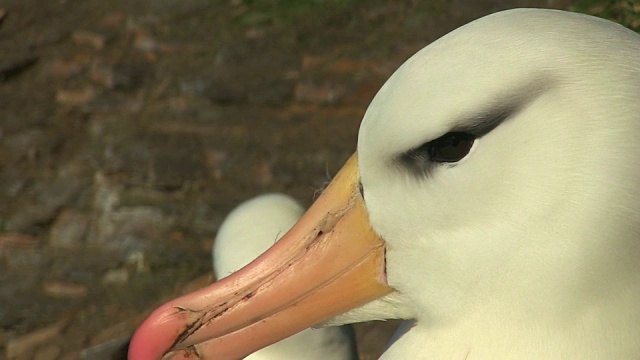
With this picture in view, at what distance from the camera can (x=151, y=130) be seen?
6184mm

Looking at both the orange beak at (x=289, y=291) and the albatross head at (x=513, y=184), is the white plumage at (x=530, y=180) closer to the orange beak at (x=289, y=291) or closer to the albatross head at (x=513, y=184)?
the albatross head at (x=513, y=184)

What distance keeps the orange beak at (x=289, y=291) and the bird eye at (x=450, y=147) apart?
324 mm

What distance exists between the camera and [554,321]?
1946mm

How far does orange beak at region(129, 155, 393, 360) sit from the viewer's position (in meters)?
2.28

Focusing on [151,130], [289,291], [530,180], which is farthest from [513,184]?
[151,130]

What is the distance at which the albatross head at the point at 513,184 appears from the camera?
1.84m

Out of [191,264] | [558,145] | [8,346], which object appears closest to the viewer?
[558,145]

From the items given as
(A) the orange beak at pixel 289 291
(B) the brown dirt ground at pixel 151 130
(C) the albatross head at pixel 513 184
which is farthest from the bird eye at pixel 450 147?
(B) the brown dirt ground at pixel 151 130

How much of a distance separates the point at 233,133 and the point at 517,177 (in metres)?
4.37

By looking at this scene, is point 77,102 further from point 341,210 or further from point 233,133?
point 341,210

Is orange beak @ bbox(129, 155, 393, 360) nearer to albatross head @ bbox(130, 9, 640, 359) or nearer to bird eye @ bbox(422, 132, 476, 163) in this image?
albatross head @ bbox(130, 9, 640, 359)

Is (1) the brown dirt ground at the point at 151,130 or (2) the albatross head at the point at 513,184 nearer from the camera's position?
(2) the albatross head at the point at 513,184

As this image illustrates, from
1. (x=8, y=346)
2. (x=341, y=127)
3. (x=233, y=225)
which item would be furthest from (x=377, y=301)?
(x=341, y=127)

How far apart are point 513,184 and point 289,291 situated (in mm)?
687
